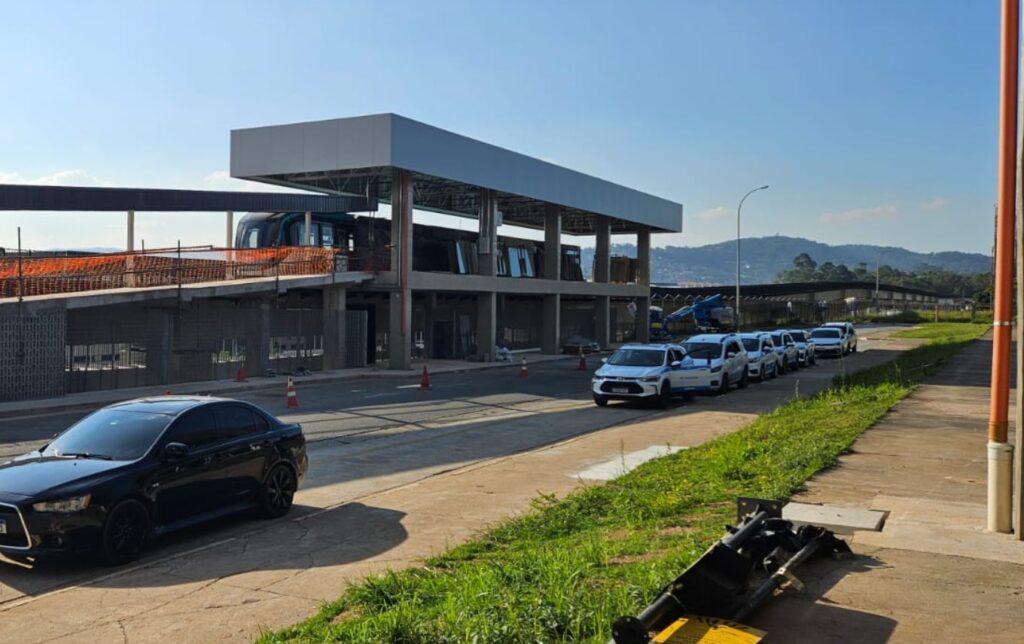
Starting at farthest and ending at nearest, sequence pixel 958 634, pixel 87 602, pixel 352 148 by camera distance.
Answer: pixel 352 148 < pixel 87 602 < pixel 958 634

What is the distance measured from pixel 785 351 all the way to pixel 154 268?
23.6m

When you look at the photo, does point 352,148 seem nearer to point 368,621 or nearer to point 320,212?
point 320,212

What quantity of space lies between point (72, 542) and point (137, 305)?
19910 millimetres

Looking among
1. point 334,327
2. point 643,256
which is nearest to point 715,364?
point 334,327

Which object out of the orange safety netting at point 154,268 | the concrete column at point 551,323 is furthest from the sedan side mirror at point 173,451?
the concrete column at point 551,323

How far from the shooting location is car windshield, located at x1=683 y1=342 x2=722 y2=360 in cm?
2686

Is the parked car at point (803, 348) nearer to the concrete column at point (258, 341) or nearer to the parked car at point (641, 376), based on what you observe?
the parked car at point (641, 376)

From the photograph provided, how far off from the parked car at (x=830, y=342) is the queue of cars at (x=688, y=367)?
10824 mm

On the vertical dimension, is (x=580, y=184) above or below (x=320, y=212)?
above

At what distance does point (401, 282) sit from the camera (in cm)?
3575

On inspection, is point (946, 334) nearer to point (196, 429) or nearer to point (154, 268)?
point (154, 268)

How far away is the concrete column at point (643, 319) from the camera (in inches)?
2490

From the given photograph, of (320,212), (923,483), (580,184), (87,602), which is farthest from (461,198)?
(87,602)

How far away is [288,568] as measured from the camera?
8297 millimetres
